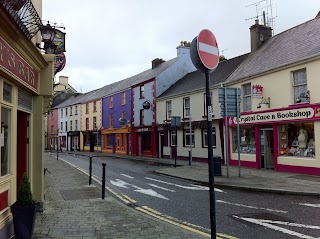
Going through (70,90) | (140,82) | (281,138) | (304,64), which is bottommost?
(281,138)

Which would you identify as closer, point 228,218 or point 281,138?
point 228,218

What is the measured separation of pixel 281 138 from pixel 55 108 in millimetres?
49711

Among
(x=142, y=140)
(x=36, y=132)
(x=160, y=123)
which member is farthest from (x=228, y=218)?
(x=142, y=140)

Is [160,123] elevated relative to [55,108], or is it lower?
lower

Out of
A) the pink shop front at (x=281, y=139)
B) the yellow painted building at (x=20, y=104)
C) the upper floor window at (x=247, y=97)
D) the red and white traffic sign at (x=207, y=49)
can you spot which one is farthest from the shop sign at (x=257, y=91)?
the red and white traffic sign at (x=207, y=49)

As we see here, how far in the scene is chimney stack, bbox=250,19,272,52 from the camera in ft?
74.0

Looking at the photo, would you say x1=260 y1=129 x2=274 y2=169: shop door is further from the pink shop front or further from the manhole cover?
the manhole cover

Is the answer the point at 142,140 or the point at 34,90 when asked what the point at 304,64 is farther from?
the point at 142,140

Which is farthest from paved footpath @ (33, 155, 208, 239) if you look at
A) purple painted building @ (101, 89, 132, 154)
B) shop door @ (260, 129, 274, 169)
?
purple painted building @ (101, 89, 132, 154)

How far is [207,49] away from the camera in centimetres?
445

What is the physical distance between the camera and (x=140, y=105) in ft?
110

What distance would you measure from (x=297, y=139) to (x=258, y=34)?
9.59 metres

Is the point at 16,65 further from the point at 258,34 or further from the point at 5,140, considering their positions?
the point at 258,34

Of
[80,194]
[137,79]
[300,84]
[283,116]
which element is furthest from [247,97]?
[137,79]
